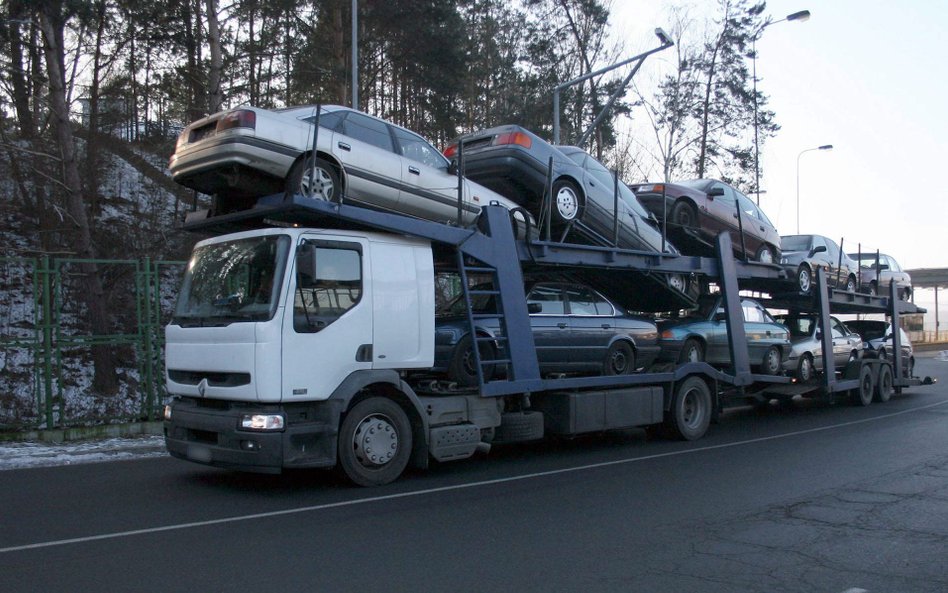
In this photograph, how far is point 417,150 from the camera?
9.25 metres

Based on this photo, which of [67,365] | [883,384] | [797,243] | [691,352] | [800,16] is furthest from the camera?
[800,16]

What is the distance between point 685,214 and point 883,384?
7.44 meters

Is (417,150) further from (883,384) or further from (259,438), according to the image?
(883,384)

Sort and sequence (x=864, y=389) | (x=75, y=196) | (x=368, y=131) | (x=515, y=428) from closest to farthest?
(x=368, y=131)
(x=515, y=428)
(x=75, y=196)
(x=864, y=389)

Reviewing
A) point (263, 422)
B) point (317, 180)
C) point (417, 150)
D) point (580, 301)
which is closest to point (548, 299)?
point (580, 301)

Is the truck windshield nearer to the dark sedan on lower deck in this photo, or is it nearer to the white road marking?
the white road marking

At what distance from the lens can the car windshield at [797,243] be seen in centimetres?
1698

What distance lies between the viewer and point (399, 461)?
7770 mm

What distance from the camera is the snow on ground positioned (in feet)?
32.1

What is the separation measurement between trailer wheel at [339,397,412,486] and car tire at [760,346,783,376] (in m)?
7.69

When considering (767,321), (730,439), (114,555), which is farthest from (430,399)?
(767,321)

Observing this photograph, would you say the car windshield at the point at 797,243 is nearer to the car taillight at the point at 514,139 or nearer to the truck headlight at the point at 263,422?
the car taillight at the point at 514,139

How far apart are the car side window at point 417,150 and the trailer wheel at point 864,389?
35.1ft

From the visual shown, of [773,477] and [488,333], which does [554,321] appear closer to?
[488,333]
